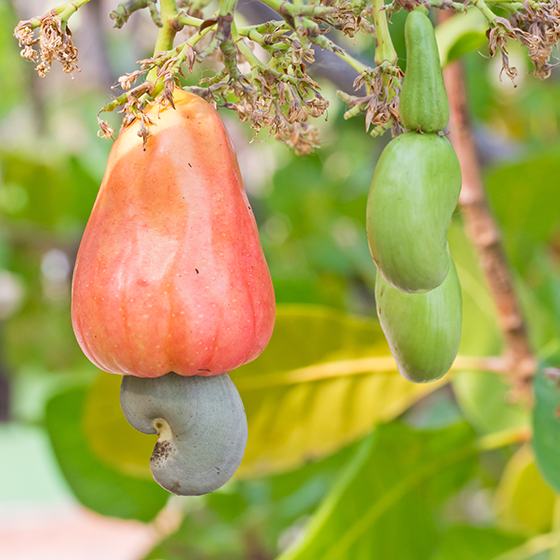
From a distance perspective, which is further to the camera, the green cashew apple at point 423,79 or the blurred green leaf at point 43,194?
the blurred green leaf at point 43,194

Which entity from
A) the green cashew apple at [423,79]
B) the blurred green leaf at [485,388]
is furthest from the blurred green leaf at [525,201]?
the green cashew apple at [423,79]

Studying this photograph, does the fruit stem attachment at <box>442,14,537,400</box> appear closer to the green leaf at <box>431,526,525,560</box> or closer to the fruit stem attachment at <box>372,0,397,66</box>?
the green leaf at <box>431,526,525,560</box>

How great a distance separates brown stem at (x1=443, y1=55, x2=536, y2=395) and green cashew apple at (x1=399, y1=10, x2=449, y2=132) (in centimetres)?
46

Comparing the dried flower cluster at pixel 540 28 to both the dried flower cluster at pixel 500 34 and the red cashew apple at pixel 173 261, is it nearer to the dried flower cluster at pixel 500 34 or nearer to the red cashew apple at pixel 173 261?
the dried flower cluster at pixel 500 34

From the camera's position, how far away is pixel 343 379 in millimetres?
919

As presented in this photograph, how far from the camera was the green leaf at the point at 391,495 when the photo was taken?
0.77 m

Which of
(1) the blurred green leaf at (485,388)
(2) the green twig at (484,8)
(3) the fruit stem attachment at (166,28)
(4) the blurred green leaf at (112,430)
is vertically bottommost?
(1) the blurred green leaf at (485,388)

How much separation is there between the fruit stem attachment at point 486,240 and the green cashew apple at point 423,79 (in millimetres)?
455

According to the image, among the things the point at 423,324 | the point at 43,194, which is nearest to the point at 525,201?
the point at 423,324

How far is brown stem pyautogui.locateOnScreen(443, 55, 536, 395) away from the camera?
0.77 metres

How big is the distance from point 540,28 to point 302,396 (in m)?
0.62

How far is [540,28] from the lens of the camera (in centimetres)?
37

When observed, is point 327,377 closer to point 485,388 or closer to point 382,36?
point 485,388

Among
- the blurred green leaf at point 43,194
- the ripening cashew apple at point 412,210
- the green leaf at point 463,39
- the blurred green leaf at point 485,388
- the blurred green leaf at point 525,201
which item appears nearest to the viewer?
the ripening cashew apple at point 412,210
